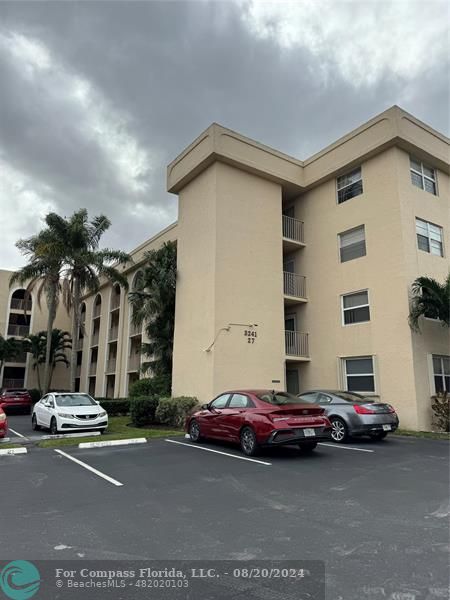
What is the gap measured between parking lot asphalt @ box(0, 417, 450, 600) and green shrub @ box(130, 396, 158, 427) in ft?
24.0

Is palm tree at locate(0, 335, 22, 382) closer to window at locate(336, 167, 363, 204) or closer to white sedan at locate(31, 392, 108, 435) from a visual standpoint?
white sedan at locate(31, 392, 108, 435)

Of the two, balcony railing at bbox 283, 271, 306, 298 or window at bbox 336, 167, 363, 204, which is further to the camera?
balcony railing at bbox 283, 271, 306, 298

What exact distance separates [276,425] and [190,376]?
837 cm

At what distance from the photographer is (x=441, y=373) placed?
14953 millimetres

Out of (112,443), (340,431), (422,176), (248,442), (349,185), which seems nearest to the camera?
(248,442)

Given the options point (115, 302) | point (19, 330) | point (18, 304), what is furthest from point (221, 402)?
point (18, 304)

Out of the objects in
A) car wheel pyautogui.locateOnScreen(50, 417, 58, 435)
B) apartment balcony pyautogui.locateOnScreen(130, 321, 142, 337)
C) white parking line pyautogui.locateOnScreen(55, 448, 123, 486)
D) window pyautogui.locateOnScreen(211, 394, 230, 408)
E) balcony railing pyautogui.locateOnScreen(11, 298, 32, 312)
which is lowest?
white parking line pyautogui.locateOnScreen(55, 448, 123, 486)

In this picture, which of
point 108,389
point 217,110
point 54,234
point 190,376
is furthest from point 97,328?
point 217,110

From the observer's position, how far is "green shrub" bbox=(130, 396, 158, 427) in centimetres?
1648

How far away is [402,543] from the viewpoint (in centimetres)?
427

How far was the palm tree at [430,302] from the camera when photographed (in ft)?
44.9

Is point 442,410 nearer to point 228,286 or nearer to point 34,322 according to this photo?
point 228,286

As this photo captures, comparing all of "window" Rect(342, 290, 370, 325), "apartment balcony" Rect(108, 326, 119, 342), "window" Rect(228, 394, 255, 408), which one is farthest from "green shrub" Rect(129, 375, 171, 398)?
"apartment balcony" Rect(108, 326, 119, 342)

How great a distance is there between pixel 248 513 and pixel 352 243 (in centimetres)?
1390
